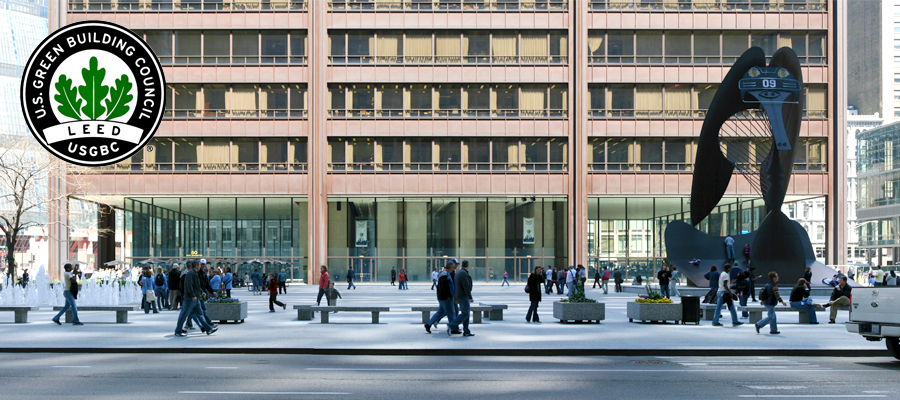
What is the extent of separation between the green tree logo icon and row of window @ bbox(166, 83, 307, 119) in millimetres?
29714

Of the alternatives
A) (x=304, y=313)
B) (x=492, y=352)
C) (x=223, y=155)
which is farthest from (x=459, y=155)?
(x=492, y=352)

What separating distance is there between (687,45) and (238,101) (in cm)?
2994

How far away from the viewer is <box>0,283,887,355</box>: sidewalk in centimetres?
1466

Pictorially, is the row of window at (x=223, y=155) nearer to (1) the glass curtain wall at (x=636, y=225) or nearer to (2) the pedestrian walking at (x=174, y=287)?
(1) the glass curtain wall at (x=636, y=225)

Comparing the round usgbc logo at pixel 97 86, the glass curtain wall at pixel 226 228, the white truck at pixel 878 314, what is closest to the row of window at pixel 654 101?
the glass curtain wall at pixel 226 228

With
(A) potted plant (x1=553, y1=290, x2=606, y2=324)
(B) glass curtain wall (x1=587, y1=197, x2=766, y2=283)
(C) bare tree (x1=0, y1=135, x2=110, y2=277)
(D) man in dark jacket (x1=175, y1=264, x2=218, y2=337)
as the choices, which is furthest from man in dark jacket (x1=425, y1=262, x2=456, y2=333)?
(B) glass curtain wall (x1=587, y1=197, x2=766, y2=283)

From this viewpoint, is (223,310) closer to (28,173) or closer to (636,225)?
(28,173)

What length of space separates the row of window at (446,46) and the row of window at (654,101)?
12.3 ft

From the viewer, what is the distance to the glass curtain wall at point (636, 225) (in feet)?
177

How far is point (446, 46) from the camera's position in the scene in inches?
2074

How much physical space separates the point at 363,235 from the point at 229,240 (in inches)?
359

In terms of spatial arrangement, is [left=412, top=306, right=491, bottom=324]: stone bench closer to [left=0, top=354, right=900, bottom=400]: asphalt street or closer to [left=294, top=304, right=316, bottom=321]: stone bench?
[left=294, top=304, right=316, bottom=321]: stone bench

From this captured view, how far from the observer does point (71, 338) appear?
1594 cm

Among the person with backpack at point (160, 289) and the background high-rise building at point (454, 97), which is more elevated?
the background high-rise building at point (454, 97)
